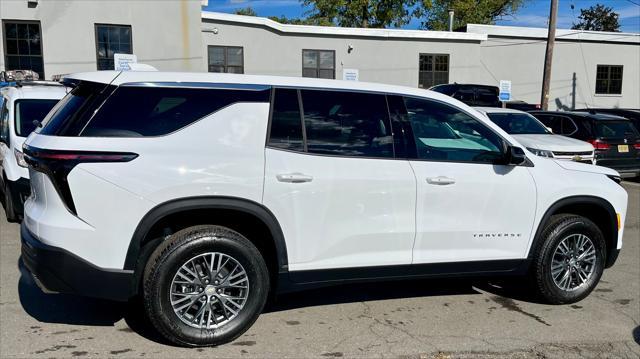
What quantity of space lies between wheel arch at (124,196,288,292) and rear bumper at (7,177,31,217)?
3.57m

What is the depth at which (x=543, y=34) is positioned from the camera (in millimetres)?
27438

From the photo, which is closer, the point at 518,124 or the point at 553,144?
the point at 553,144

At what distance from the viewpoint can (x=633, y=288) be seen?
560 centimetres

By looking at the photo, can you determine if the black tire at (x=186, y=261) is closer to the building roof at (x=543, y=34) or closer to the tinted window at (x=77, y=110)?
the tinted window at (x=77, y=110)

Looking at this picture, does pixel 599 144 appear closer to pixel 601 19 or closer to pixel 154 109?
pixel 154 109

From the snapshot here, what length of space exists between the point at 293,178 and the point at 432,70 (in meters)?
22.9

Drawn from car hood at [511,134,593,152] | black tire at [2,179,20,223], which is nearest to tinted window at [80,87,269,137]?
black tire at [2,179,20,223]

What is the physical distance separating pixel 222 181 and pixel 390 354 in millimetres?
1695

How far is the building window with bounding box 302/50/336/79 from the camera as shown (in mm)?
23938

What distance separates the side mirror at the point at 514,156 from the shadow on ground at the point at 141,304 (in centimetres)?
144

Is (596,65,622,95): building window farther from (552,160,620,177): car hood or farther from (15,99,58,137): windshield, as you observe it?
(15,99,58,137): windshield

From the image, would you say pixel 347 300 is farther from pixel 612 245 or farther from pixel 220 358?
pixel 612 245

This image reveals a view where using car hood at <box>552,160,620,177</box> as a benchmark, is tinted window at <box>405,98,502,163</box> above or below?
above

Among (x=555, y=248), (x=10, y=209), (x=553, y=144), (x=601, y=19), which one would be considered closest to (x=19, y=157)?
(x=10, y=209)
